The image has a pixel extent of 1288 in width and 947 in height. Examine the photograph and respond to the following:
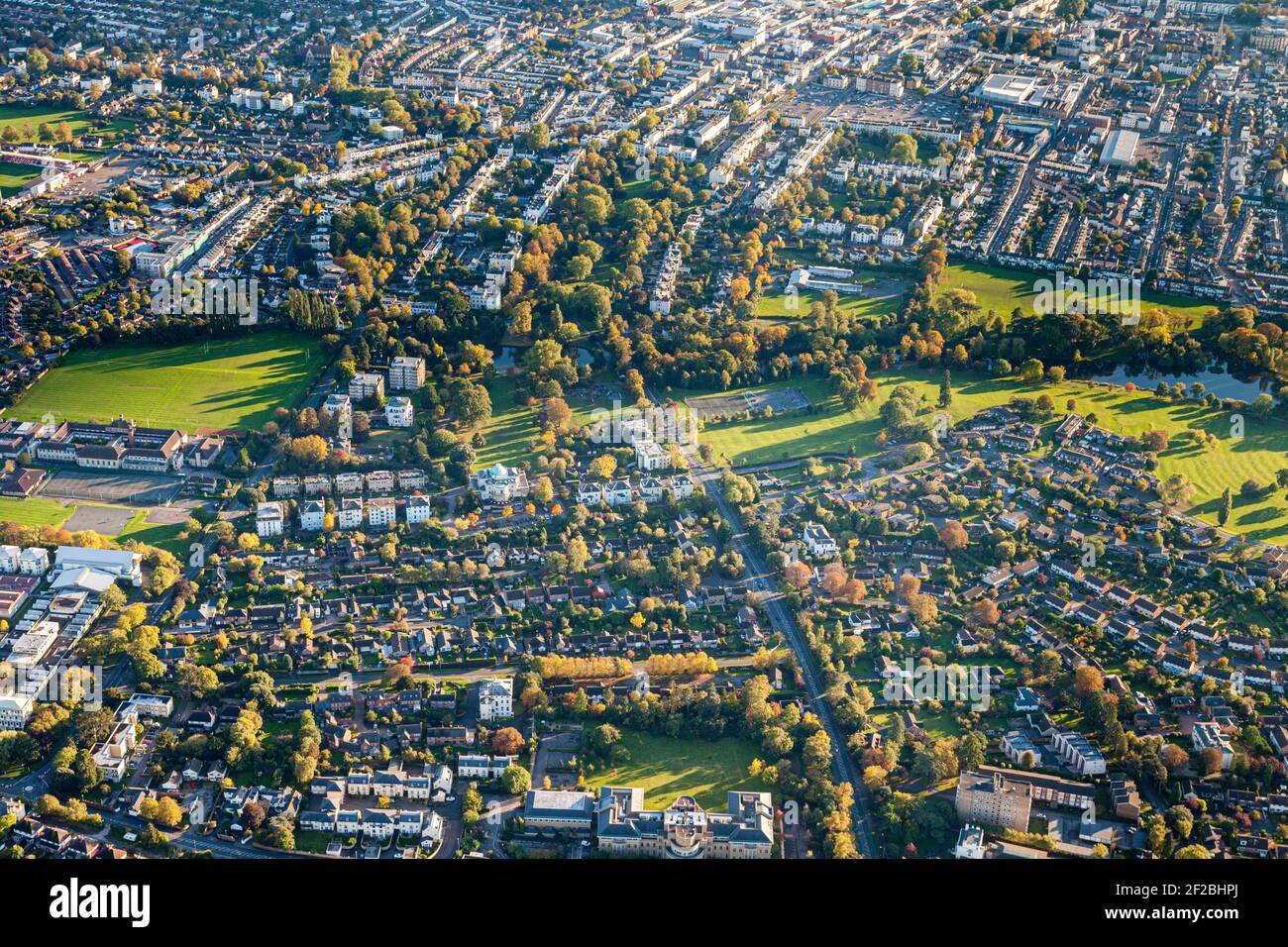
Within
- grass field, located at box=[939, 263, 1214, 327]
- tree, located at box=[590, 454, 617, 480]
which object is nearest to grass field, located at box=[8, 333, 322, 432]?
tree, located at box=[590, 454, 617, 480]

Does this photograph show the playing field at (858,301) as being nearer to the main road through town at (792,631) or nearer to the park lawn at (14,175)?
the main road through town at (792,631)

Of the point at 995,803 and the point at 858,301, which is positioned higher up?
the point at 858,301

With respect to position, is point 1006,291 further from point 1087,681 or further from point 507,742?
point 507,742

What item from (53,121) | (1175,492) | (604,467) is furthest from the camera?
(53,121)

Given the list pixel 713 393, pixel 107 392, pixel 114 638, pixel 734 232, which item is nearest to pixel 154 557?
pixel 114 638

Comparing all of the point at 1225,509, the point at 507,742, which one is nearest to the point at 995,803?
the point at 507,742
